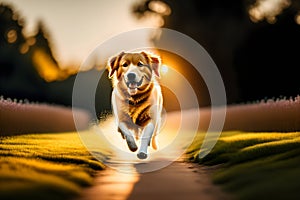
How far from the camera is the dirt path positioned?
945cm

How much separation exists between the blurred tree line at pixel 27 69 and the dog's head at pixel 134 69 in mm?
29577

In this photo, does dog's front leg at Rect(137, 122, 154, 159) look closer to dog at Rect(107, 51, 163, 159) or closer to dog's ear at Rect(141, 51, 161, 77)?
dog at Rect(107, 51, 163, 159)

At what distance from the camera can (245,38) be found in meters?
35.3

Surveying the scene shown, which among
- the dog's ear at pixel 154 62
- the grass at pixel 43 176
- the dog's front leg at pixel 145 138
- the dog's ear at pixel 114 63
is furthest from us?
the dog's ear at pixel 154 62

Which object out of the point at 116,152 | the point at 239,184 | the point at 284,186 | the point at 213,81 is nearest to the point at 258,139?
the point at 116,152

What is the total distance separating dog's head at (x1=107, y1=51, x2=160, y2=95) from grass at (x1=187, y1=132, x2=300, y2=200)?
2.81 meters

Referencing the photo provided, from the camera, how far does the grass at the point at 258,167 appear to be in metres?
9.27

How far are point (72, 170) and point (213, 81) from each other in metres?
23.8

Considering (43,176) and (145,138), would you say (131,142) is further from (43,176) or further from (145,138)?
(43,176)

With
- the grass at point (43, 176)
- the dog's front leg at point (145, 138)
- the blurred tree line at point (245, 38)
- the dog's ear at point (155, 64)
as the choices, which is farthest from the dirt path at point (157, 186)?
the blurred tree line at point (245, 38)

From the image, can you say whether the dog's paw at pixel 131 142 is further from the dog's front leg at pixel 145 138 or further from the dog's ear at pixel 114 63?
the dog's ear at pixel 114 63

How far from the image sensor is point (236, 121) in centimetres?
2605

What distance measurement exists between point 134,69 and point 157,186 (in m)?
2.53

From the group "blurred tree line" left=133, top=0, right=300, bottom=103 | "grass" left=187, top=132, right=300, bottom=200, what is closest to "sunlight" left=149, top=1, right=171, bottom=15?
"blurred tree line" left=133, top=0, right=300, bottom=103
